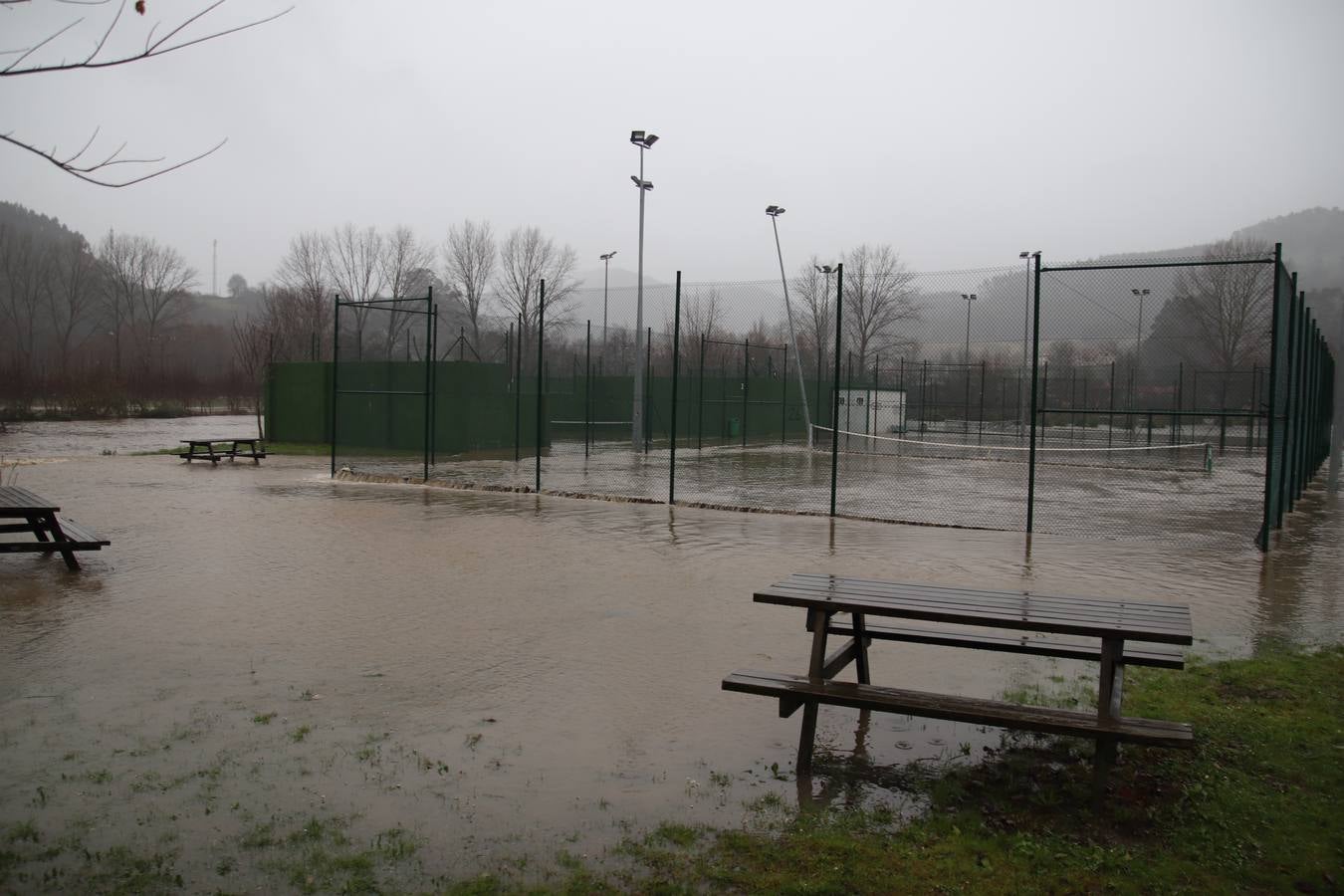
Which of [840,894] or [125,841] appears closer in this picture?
[840,894]

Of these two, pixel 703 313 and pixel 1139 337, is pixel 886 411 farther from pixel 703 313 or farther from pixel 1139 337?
pixel 703 313

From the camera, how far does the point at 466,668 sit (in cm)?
526

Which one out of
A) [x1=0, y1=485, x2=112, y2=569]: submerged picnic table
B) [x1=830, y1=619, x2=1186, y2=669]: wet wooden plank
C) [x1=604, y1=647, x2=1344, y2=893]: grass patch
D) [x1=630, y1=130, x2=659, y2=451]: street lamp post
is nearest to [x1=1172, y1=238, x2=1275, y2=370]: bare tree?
[x1=630, y1=130, x2=659, y2=451]: street lamp post

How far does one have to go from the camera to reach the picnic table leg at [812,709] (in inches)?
154

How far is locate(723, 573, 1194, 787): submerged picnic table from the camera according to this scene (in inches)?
142

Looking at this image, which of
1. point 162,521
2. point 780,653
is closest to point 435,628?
point 780,653

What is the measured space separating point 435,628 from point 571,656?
1076 millimetres

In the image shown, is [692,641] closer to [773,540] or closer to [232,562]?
[773,540]

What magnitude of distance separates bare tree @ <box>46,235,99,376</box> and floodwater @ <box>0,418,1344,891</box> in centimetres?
6630

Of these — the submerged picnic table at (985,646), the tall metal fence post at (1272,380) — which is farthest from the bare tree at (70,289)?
Answer: the submerged picnic table at (985,646)

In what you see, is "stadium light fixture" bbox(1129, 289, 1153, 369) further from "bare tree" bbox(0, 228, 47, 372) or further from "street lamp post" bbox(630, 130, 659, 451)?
"bare tree" bbox(0, 228, 47, 372)

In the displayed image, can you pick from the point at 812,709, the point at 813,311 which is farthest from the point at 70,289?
the point at 812,709

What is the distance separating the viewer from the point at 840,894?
9.47 feet

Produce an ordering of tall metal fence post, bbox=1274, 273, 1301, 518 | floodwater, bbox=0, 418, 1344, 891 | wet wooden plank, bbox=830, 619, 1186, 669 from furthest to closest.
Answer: tall metal fence post, bbox=1274, 273, 1301, 518 < wet wooden plank, bbox=830, 619, 1186, 669 < floodwater, bbox=0, 418, 1344, 891
